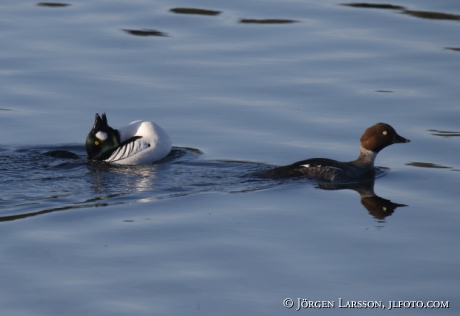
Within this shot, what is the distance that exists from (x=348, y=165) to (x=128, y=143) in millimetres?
3268

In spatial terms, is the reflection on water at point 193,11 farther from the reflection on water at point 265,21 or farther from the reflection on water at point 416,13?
the reflection on water at point 416,13

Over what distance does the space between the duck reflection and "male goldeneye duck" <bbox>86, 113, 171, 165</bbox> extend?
8.54 feet

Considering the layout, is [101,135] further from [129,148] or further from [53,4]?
[53,4]

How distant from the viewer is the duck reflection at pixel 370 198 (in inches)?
409

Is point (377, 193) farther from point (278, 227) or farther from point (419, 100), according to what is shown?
point (419, 100)

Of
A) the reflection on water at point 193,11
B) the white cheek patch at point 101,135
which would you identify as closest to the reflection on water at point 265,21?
the reflection on water at point 193,11

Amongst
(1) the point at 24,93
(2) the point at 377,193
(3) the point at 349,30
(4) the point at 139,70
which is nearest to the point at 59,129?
(1) the point at 24,93

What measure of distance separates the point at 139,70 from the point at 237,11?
203 inches

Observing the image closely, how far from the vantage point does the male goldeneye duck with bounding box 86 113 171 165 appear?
12.7 m

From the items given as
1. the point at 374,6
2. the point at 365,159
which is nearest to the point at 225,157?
the point at 365,159

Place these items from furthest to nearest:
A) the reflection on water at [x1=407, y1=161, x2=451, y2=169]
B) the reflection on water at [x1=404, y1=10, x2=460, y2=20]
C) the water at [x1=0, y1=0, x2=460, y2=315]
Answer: the reflection on water at [x1=404, y1=10, x2=460, y2=20], the reflection on water at [x1=407, y1=161, x2=451, y2=169], the water at [x1=0, y1=0, x2=460, y2=315]

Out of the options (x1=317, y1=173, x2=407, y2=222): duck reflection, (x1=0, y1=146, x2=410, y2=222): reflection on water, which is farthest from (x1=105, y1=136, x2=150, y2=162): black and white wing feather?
(x1=317, y1=173, x2=407, y2=222): duck reflection

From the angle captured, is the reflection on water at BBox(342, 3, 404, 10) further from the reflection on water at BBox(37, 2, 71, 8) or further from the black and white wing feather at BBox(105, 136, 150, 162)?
the black and white wing feather at BBox(105, 136, 150, 162)

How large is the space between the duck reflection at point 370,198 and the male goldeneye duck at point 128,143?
260 centimetres
